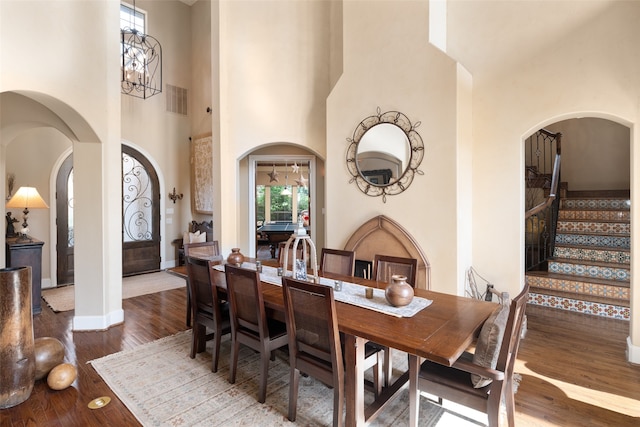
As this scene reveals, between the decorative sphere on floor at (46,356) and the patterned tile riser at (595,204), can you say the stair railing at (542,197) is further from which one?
the decorative sphere on floor at (46,356)

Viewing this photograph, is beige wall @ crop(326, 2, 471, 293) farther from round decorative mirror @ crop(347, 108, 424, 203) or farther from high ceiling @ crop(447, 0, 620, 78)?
high ceiling @ crop(447, 0, 620, 78)

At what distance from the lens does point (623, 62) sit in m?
3.01

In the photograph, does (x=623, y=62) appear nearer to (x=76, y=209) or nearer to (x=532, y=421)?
(x=532, y=421)

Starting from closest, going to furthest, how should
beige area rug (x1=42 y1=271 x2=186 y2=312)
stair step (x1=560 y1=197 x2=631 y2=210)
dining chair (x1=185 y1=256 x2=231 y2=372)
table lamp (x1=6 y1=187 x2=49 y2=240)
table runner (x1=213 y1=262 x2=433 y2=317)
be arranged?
table runner (x1=213 y1=262 x2=433 y2=317)
dining chair (x1=185 y1=256 x2=231 y2=372)
table lamp (x1=6 y1=187 x2=49 y2=240)
beige area rug (x1=42 y1=271 x2=186 y2=312)
stair step (x1=560 y1=197 x2=631 y2=210)

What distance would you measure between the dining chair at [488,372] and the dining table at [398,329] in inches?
4.0

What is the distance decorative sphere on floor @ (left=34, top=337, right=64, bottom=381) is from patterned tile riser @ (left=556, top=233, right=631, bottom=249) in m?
6.34

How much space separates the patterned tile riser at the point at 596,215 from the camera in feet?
15.8

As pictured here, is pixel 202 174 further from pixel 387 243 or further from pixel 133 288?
pixel 387 243

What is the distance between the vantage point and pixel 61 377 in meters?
2.56

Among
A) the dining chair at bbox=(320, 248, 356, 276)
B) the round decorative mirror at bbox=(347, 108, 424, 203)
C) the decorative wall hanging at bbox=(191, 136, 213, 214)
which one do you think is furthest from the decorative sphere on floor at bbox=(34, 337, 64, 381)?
the decorative wall hanging at bbox=(191, 136, 213, 214)

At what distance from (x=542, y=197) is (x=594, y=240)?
1.33 metres

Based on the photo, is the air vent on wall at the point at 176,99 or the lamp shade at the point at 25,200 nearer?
the lamp shade at the point at 25,200

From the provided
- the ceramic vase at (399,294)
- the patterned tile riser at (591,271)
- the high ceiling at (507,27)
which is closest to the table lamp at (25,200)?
the ceramic vase at (399,294)

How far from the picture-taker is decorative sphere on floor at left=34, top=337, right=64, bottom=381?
262 centimetres
